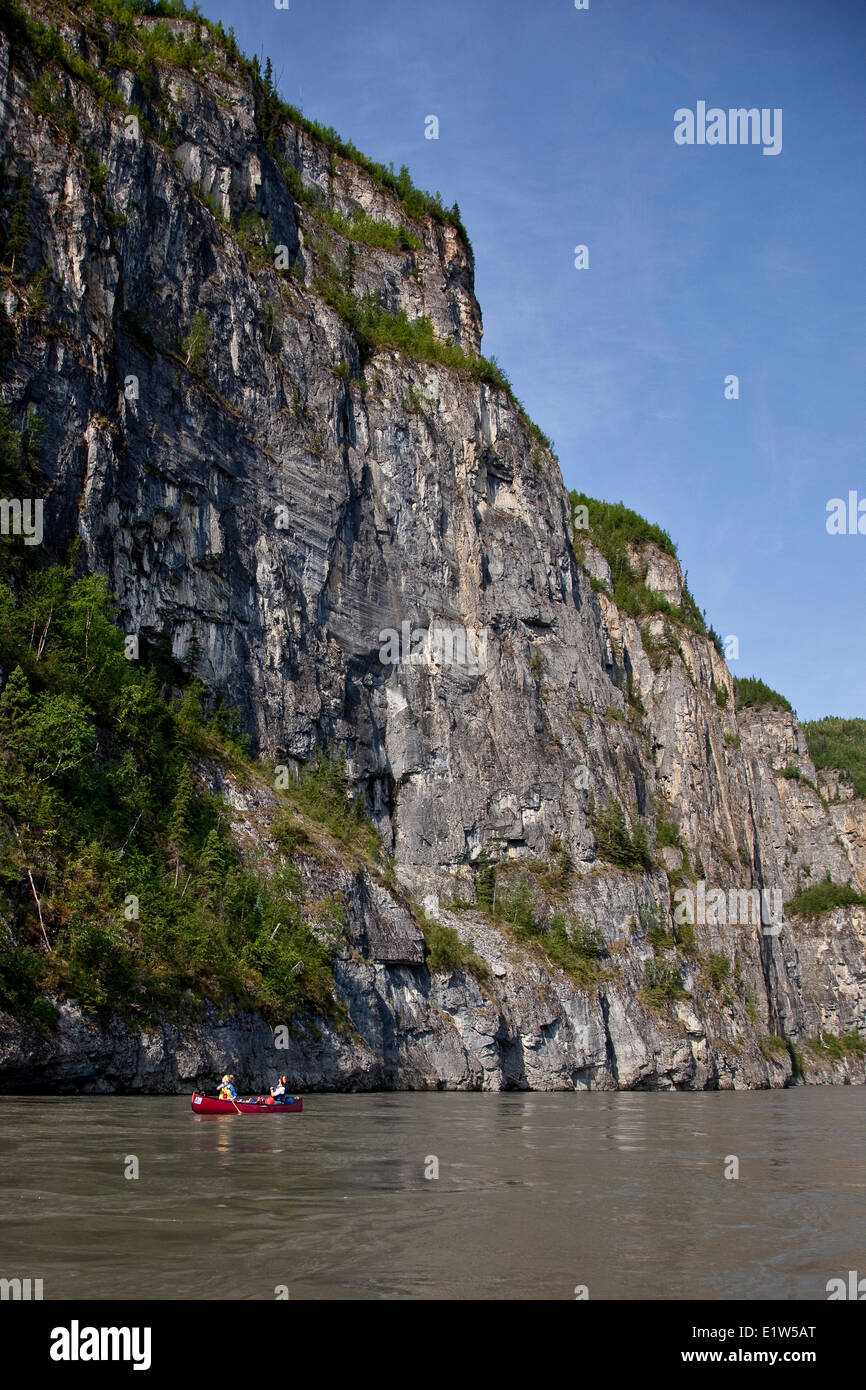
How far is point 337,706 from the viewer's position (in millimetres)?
69375

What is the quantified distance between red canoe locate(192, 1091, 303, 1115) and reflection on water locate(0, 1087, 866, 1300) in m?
0.30

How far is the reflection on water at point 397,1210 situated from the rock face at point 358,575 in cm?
1103

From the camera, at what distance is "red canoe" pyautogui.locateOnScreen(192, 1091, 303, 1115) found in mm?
29578

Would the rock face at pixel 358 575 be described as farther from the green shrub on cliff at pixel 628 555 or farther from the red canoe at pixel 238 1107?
the green shrub on cliff at pixel 628 555

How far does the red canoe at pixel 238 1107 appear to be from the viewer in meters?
29.6

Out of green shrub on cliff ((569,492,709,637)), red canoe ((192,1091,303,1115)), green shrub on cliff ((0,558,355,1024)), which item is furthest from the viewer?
green shrub on cliff ((569,492,709,637))

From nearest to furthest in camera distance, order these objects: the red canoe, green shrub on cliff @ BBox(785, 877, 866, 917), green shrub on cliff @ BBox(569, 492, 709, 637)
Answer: the red canoe < green shrub on cliff @ BBox(569, 492, 709, 637) < green shrub on cliff @ BBox(785, 877, 866, 917)

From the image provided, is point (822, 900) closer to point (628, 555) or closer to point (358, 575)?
point (628, 555)

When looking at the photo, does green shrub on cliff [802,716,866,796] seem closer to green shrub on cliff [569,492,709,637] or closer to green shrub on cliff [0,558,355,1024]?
green shrub on cliff [569,492,709,637]

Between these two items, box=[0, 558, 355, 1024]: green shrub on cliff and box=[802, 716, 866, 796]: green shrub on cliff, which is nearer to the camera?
box=[0, 558, 355, 1024]: green shrub on cliff

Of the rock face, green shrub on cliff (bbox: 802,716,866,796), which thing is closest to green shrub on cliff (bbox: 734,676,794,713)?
green shrub on cliff (bbox: 802,716,866,796)

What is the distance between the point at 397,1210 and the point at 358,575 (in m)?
59.8
